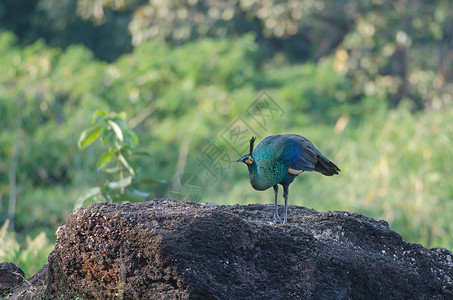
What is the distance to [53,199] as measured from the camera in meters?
10.4

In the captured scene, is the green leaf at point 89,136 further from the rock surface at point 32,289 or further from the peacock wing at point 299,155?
the peacock wing at point 299,155

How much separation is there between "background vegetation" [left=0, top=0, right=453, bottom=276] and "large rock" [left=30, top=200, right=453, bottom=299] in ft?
7.58

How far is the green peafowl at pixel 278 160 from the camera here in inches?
151

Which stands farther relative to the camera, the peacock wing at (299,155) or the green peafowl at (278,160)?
the peacock wing at (299,155)

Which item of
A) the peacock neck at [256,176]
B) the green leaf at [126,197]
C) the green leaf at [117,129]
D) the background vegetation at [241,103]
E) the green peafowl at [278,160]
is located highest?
the background vegetation at [241,103]

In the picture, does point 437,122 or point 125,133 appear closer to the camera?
point 125,133

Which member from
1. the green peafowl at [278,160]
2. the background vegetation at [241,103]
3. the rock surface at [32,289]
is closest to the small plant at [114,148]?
the background vegetation at [241,103]

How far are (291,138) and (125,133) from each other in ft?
6.26

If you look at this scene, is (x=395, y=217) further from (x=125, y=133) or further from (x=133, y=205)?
(x=133, y=205)

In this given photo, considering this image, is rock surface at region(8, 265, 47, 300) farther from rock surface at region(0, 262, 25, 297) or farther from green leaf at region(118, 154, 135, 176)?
green leaf at region(118, 154, 135, 176)

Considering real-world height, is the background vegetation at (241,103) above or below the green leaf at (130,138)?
above

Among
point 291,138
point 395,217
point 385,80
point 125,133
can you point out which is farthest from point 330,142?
point 291,138

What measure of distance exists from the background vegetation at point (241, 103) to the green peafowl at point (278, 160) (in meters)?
2.61

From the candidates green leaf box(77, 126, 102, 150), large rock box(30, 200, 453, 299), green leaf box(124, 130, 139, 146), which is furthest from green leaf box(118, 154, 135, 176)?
large rock box(30, 200, 453, 299)
